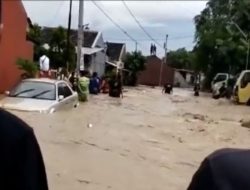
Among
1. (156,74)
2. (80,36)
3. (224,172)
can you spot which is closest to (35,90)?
(80,36)

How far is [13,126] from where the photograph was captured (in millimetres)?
1855

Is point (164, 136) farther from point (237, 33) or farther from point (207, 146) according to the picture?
point (237, 33)

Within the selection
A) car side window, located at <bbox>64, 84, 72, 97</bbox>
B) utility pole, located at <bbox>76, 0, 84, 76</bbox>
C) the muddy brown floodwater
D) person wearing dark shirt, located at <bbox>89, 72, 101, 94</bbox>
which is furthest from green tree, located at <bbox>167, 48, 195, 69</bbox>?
car side window, located at <bbox>64, 84, 72, 97</bbox>

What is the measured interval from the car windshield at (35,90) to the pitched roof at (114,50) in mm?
58682

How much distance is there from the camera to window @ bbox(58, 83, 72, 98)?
1582 centimetres

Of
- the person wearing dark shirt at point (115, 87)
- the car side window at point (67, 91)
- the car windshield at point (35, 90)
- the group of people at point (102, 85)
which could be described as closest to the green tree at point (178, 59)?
the group of people at point (102, 85)

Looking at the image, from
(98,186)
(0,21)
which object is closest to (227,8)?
(98,186)

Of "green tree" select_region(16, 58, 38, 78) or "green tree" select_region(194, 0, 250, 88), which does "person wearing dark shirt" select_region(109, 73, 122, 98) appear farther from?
"green tree" select_region(194, 0, 250, 88)

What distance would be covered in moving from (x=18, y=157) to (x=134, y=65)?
5702cm

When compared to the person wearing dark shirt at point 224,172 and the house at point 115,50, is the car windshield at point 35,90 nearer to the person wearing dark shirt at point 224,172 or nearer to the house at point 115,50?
the person wearing dark shirt at point 224,172

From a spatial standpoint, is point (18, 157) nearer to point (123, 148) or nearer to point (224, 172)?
point (224, 172)

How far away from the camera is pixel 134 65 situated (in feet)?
193

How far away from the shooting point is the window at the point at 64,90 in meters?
15.8

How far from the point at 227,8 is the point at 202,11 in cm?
562
